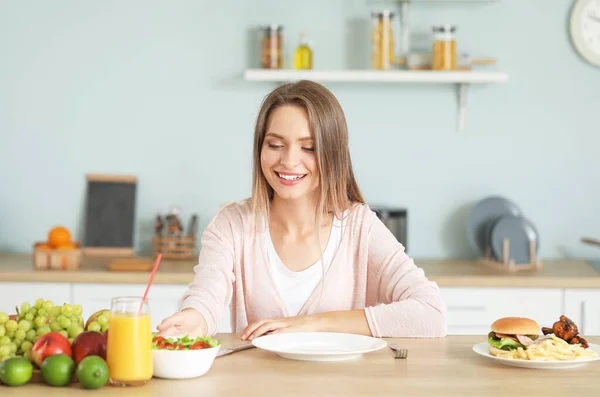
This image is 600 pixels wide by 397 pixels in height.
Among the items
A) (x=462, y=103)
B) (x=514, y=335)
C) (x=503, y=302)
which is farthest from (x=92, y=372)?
(x=462, y=103)

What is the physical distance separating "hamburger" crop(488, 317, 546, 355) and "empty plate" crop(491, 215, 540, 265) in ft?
6.02

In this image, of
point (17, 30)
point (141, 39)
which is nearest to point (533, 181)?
point (141, 39)

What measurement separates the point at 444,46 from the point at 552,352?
2.11m

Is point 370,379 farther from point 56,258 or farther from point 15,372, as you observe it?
point 56,258

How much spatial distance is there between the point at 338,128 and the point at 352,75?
4.70ft

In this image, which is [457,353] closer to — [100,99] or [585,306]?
[585,306]

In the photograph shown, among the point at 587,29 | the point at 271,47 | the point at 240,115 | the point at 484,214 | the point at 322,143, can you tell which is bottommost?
the point at 484,214

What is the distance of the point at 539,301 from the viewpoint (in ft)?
10.8

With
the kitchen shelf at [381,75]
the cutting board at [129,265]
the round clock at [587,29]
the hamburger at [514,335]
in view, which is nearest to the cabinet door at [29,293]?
the cutting board at [129,265]

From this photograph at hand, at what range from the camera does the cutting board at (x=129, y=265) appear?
3.35 meters

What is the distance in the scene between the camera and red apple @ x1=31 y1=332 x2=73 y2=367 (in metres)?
1.57

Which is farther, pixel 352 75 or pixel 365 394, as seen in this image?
pixel 352 75

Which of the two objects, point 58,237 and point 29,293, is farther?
point 58,237

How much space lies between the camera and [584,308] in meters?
3.28
